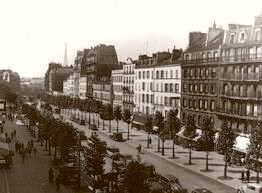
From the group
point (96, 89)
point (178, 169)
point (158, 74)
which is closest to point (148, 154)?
point (178, 169)

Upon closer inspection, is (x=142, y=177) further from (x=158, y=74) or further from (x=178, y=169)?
(x=158, y=74)

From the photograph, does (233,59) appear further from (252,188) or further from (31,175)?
(31,175)

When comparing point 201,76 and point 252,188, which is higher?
point 201,76

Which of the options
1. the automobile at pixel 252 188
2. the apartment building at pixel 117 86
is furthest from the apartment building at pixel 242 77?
the apartment building at pixel 117 86

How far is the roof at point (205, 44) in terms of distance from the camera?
242 feet

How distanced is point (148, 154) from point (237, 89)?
53.9 feet

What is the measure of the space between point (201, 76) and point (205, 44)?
674 centimetres

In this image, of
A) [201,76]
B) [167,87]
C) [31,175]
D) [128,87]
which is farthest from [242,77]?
[128,87]

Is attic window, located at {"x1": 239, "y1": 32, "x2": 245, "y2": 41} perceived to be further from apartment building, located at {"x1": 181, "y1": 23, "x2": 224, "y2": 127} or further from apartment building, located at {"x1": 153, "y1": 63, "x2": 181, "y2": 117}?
apartment building, located at {"x1": 153, "y1": 63, "x2": 181, "y2": 117}

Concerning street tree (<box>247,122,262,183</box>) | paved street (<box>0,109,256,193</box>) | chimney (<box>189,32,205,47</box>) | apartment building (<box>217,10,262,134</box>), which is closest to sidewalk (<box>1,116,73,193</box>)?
paved street (<box>0,109,256,193</box>)

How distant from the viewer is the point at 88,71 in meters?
160

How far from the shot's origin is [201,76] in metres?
75.3

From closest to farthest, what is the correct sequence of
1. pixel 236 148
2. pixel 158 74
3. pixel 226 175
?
pixel 226 175 → pixel 236 148 → pixel 158 74

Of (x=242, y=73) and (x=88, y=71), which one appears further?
(x=88, y=71)
